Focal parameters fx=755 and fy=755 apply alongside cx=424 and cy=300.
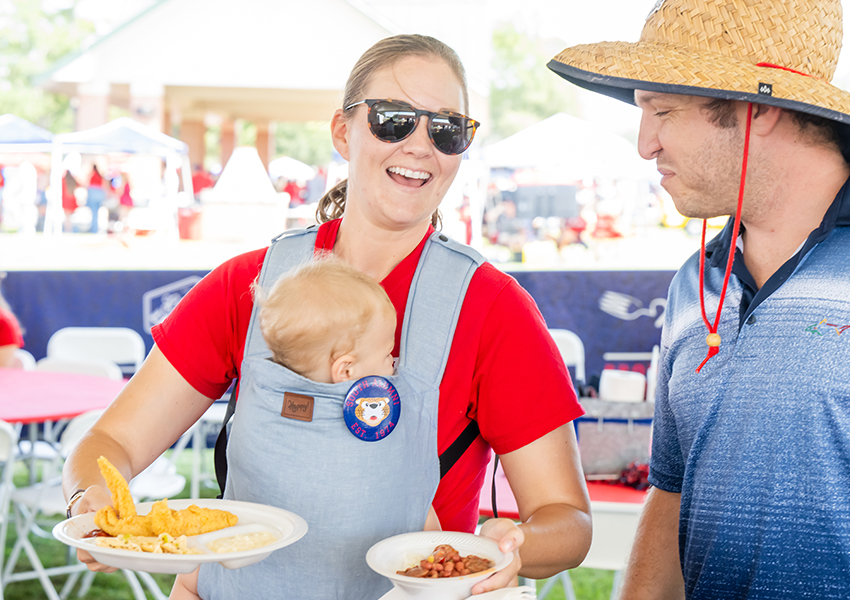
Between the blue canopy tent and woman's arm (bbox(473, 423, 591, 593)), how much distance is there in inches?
529

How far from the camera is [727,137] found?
1433mm

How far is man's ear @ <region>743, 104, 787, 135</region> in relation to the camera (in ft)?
4.64

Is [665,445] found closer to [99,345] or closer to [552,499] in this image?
[552,499]

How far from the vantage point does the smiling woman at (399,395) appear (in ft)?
4.69

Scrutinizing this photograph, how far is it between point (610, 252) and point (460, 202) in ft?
10.0

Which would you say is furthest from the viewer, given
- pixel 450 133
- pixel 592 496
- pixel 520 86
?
pixel 520 86

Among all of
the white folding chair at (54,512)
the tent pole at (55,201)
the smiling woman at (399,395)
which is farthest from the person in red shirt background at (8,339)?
the tent pole at (55,201)

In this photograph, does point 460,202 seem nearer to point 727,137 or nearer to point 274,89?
point 274,89

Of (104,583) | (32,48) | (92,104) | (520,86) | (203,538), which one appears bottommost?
(104,583)

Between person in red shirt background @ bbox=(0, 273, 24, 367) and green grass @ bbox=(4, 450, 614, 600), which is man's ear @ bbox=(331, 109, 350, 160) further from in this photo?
person in red shirt background @ bbox=(0, 273, 24, 367)

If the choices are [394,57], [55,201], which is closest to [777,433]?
[394,57]

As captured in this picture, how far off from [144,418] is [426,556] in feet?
2.44

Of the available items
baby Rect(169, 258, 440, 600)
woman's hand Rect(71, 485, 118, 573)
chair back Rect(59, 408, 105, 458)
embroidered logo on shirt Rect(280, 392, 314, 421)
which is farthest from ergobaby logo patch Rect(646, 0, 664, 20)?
chair back Rect(59, 408, 105, 458)

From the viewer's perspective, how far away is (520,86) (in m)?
44.6
